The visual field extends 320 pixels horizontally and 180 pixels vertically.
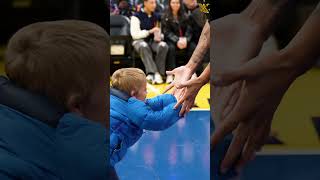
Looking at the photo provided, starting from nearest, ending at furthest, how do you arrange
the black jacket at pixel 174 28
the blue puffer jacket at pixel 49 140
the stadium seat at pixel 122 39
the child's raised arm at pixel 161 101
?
1. the blue puffer jacket at pixel 49 140
2. the child's raised arm at pixel 161 101
3. the stadium seat at pixel 122 39
4. the black jacket at pixel 174 28

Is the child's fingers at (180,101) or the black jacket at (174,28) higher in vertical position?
the child's fingers at (180,101)

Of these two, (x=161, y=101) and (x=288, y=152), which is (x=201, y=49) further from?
(x=288, y=152)

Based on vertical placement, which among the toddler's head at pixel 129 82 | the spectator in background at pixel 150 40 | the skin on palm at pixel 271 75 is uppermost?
the skin on palm at pixel 271 75

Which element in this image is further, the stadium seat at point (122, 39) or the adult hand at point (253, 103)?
the stadium seat at point (122, 39)

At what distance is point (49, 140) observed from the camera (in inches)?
42.2

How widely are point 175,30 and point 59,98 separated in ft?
9.74

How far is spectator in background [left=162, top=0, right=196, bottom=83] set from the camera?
3.82 metres

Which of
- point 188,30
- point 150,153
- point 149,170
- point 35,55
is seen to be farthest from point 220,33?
point 188,30

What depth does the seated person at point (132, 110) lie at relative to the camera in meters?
1.54

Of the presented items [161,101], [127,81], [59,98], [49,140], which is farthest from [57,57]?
[161,101]

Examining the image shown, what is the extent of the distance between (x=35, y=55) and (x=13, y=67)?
0.20ft

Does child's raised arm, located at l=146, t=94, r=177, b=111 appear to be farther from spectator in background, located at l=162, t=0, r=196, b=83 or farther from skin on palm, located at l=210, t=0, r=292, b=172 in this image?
spectator in background, located at l=162, t=0, r=196, b=83

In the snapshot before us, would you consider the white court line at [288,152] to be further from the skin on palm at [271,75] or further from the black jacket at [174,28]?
the black jacket at [174,28]

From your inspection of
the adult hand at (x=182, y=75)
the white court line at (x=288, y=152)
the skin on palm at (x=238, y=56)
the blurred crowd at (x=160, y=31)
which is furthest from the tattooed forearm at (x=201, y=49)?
the blurred crowd at (x=160, y=31)
